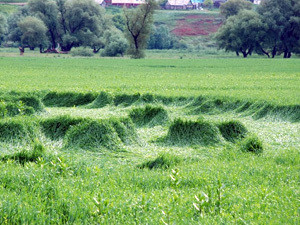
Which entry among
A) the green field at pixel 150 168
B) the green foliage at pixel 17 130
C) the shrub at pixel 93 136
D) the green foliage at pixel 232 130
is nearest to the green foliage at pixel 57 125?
the green field at pixel 150 168

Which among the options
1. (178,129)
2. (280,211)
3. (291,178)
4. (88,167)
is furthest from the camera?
(178,129)

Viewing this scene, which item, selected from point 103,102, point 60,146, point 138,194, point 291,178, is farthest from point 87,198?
point 103,102

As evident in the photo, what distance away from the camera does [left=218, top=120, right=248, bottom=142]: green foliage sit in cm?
996

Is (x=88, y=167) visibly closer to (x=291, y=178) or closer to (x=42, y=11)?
(x=291, y=178)

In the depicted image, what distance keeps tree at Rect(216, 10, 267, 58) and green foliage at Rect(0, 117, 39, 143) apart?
69357mm

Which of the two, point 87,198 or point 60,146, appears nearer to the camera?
point 87,198

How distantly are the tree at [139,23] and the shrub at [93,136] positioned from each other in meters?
60.6

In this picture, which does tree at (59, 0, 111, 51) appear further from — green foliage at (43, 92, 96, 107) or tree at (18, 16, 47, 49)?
green foliage at (43, 92, 96, 107)

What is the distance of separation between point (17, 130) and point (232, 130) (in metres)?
5.49

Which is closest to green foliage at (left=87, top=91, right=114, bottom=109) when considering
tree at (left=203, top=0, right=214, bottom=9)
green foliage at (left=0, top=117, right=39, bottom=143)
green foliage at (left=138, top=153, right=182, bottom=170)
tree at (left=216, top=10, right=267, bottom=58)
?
green foliage at (left=0, top=117, right=39, bottom=143)

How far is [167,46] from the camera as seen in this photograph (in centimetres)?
11331

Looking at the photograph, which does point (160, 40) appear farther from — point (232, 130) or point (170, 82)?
point (232, 130)

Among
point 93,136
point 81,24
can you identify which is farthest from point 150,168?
point 81,24

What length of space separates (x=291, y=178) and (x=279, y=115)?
7426 millimetres
